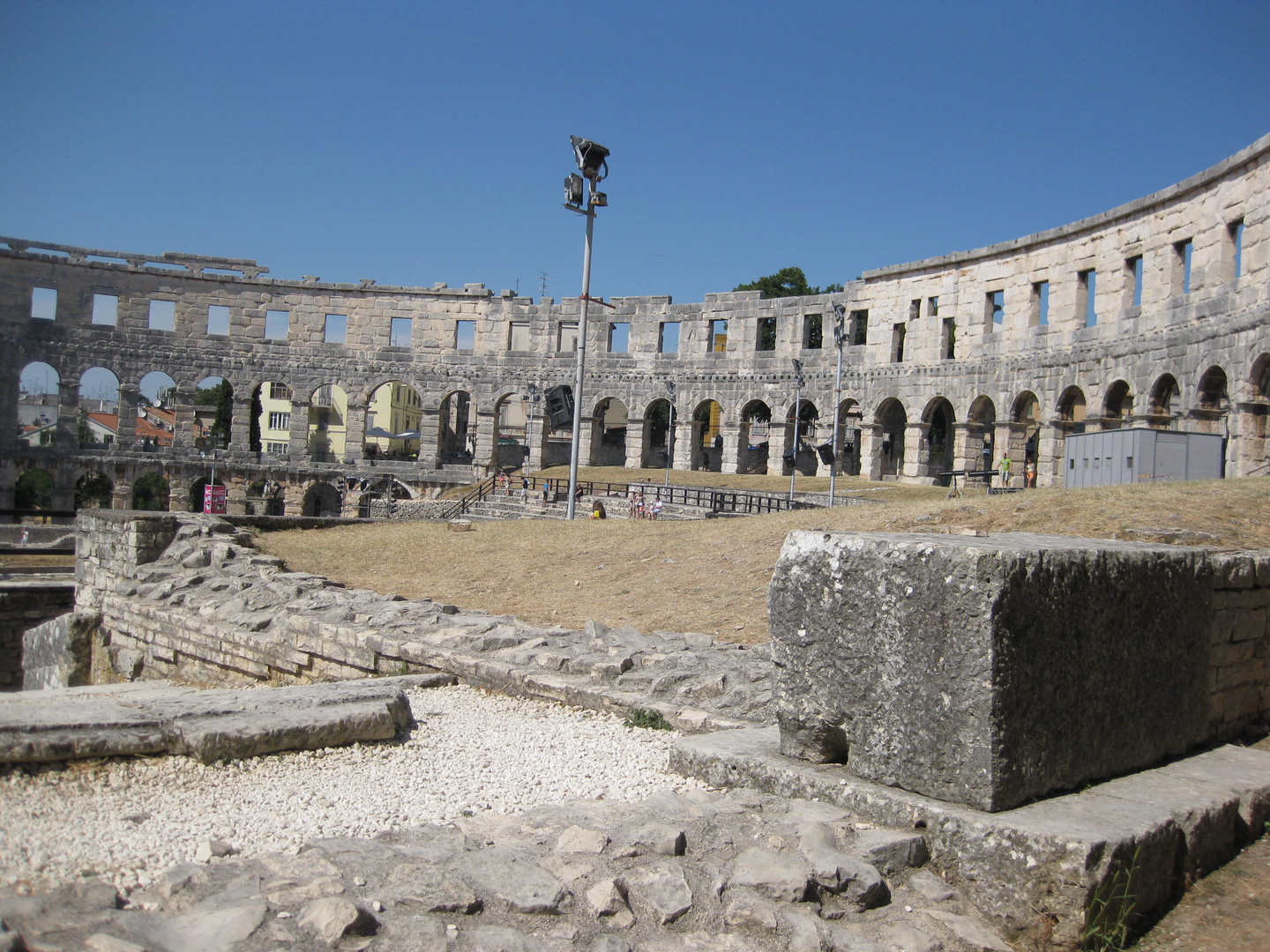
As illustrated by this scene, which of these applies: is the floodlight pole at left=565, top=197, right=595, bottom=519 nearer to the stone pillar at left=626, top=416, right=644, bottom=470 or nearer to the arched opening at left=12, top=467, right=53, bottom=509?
the stone pillar at left=626, top=416, right=644, bottom=470

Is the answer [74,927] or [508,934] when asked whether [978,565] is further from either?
[74,927]

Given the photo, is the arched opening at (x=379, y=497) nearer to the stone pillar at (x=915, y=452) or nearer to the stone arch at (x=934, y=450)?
the stone pillar at (x=915, y=452)

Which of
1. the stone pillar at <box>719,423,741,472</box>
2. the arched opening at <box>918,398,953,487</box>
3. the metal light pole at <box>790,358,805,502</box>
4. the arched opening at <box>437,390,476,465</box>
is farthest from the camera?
the arched opening at <box>437,390,476,465</box>

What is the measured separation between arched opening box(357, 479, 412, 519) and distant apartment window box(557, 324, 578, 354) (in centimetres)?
888

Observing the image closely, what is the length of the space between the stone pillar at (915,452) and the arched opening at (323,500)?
22793 mm

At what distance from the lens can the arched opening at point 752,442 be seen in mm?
37000

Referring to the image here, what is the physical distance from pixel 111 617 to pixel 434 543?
5.73 meters

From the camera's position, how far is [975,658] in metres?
3.70

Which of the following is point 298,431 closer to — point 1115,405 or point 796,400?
point 796,400

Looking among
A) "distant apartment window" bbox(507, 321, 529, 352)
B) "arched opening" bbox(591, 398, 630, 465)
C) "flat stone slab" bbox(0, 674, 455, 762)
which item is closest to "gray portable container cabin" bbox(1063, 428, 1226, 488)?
"flat stone slab" bbox(0, 674, 455, 762)

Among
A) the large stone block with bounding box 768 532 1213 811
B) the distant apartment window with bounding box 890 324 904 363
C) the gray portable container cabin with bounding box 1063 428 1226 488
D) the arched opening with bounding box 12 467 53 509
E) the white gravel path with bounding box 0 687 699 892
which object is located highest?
the distant apartment window with bounding box 890 324 904 363

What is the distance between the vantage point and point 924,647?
3857 millimetres

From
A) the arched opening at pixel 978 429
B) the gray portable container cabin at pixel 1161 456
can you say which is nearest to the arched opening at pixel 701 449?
the arched opening at pixel 978 429

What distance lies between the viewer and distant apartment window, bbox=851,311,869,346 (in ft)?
117
